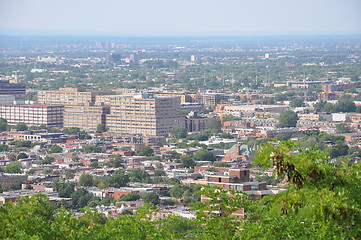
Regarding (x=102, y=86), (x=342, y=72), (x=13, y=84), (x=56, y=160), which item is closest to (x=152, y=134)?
(x=56, y=160)

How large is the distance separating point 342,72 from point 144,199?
142 metres

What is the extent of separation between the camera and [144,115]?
95.5 m

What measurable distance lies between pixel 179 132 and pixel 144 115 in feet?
13.2

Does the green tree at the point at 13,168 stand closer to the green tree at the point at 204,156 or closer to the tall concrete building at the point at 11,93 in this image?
the green tree at the point at 204,156

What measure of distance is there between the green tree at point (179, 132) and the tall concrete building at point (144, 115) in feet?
4.23

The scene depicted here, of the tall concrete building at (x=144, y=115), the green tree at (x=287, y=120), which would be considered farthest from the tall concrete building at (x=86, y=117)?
the green tree at (x=287, y=120)

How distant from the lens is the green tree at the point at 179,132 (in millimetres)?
92750

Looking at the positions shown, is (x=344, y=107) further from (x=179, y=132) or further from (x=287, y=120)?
(x=179, y=132)

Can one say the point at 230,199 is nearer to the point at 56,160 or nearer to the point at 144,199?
the point at 144,199

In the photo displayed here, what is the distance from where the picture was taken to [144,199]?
2074 inches

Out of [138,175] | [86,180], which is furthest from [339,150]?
[86,180]

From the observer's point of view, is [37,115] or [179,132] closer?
[179,132]

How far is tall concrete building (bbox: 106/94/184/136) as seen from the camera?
312ft

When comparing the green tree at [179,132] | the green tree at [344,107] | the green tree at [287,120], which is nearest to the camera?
the green tree at [179,132]
